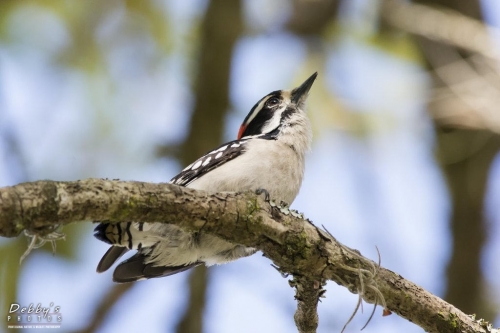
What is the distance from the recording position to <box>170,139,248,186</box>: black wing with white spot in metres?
5.28

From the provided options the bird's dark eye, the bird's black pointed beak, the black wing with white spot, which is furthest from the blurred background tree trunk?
the black wing with white spot

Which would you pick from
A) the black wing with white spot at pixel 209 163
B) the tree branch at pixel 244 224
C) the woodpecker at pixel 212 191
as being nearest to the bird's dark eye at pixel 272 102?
the woodpecker at pixel 212 191

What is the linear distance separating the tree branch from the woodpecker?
0.78m

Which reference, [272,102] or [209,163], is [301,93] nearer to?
[272,102]

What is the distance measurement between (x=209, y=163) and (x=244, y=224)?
169 centimetres

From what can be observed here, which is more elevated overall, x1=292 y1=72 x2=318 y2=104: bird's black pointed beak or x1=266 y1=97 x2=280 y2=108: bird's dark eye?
x1=292 y1=72 x2=318 y2=104: bird's black pointed beak

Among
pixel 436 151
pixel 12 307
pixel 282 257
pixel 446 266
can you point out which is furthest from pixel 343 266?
pixel 436 151

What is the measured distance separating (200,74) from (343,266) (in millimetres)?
3478

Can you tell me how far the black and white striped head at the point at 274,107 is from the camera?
21.2ft

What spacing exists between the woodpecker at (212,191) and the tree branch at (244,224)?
2.55 ft

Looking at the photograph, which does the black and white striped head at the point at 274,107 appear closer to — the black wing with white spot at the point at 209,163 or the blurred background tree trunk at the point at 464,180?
the black wing with white spot at the point at 209,163

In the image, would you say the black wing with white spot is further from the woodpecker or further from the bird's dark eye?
the bird's dark eye

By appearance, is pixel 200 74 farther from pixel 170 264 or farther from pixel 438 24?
pixel 438 24

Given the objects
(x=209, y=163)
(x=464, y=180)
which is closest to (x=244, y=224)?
(x=209, y=163)
